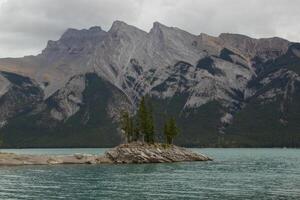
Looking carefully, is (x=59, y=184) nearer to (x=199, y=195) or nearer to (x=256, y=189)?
(x=199, y=195)

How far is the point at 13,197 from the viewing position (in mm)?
96812

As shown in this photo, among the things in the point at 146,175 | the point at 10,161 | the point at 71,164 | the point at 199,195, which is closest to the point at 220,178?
the point at 146,175

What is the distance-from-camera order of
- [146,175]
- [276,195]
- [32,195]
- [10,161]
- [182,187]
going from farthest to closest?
1. [10,161]
2. [146,175]
3. [182,187]
4. [32,195]
5. [276,195]

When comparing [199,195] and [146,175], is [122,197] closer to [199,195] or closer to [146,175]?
[199,195]

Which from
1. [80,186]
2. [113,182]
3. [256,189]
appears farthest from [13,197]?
[256,189]

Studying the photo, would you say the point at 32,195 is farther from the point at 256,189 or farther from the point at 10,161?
the point at 10,161

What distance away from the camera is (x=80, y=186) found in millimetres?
113812

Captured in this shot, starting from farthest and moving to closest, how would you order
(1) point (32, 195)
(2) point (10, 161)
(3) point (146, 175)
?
(2) point (10, 161), (3) point (146, 175), (1) point (32, 195)

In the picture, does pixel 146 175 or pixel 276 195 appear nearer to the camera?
pixel 276 195

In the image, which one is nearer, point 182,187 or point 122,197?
point 122,197

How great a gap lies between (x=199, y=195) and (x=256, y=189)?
14.7 meters

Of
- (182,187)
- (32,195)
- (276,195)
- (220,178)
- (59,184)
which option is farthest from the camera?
(220,178)

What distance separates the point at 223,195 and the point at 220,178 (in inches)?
1421

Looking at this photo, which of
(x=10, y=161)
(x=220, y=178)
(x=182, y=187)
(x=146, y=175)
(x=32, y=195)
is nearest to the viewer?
(x=32, y=195)
